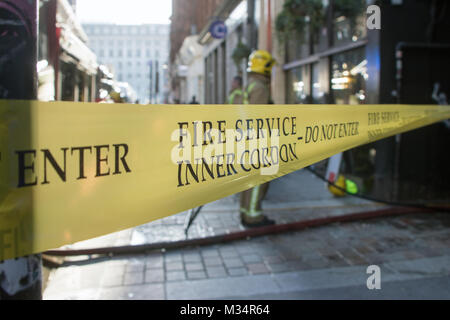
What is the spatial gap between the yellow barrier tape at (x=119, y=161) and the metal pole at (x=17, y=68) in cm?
15

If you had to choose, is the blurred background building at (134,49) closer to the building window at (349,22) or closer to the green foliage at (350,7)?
the building window at (349,22)

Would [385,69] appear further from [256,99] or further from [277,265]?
[277,265]

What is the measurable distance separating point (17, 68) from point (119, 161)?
0.51 meters

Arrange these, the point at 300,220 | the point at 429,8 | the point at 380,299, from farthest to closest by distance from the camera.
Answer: the point at 429,8 < the point at 300,220 < the point at 380,299

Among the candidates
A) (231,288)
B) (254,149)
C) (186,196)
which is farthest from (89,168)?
(231,288)

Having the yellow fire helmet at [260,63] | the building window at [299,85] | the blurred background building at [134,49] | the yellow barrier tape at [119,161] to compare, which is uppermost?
the blurred background building at [134,49]

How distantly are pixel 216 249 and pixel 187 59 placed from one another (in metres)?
32.8

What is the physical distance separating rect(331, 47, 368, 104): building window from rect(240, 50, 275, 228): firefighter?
107 inches

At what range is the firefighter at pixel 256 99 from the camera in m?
5.42

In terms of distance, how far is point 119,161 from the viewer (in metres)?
1.69

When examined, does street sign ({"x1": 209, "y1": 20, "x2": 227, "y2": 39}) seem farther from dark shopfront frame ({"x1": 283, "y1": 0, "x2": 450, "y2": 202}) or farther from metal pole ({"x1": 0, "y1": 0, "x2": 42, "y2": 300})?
metal pole ({"x1": 0, "y1": 0, "x2": 42, "y2": 300})

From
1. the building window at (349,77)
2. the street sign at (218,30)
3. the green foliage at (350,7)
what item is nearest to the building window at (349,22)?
the green foliage at (350,7)

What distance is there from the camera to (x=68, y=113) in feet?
5.09

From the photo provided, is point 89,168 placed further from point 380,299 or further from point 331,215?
point 331,215
